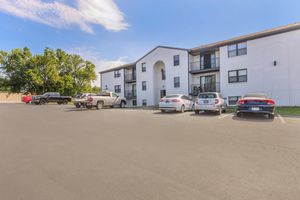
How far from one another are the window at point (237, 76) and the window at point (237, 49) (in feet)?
5.95

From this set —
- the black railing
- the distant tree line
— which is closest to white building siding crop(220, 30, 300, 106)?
the black railing

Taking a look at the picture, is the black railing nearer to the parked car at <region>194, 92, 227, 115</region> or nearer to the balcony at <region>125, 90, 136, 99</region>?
the balcony at <region>125, 90, 136, 99</region>

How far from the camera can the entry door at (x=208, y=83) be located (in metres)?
22.4

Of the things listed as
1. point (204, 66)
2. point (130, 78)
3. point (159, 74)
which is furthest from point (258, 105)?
point (130, 78)

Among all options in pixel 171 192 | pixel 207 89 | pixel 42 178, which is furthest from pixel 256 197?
pixel 207 89

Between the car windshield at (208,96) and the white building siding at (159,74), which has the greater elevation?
the white building siding at (159,74)

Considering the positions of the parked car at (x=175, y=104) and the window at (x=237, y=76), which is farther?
the window at (x=237, y=76)

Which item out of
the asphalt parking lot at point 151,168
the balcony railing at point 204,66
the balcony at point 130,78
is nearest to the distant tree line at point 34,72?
the balcony at point 130,78

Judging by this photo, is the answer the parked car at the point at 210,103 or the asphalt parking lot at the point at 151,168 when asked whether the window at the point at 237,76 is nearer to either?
the parked car at the point at 210,103

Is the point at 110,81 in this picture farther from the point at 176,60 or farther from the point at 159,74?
the point at 176,60

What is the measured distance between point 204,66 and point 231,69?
3687 millimetres

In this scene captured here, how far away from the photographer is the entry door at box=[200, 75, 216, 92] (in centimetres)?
2244

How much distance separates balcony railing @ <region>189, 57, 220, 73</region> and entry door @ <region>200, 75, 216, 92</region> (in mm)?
1223

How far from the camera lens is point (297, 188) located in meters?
2.98
